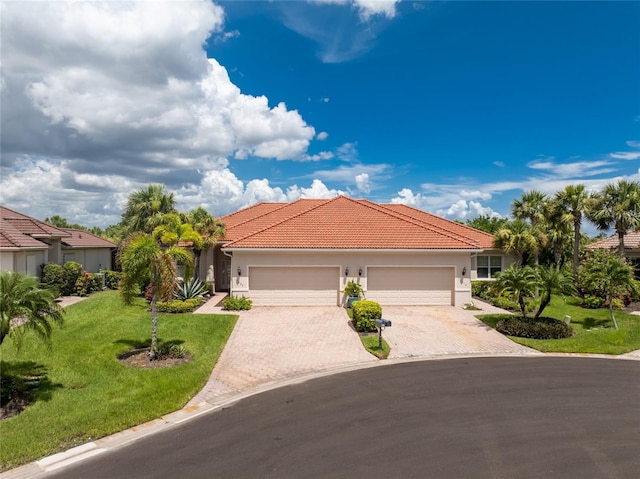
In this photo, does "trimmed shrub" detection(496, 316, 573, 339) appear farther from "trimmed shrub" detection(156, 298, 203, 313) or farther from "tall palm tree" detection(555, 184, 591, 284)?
"trimmed shrub" detection(156, 298, 203, 313)

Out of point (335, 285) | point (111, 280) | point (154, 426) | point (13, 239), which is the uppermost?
point (13, 239)

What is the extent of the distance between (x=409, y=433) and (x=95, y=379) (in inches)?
318

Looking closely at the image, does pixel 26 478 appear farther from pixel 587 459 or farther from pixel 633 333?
pixel 633 333

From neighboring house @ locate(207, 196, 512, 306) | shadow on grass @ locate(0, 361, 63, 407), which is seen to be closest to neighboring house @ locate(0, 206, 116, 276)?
shadow on grass @ locate(0, 361, 63, 407)

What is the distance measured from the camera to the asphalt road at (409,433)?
23.1 ft

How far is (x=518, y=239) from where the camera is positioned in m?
24.5

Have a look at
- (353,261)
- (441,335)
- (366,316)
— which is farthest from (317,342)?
(353,261)

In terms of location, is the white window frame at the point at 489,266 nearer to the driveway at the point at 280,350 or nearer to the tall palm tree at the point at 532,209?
the tall palm tree at the point at 532,209

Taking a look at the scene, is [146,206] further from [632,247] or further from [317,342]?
[632,247]

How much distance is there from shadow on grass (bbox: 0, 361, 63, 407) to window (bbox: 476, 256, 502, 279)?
2525 centimetres

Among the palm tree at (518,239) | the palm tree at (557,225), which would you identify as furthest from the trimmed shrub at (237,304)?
the palm tree at (557,225)

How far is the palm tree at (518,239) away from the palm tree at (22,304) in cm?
2344

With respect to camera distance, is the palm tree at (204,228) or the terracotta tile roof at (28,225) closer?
the terracotta tile roof at (28,225)

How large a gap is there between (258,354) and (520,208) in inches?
861
